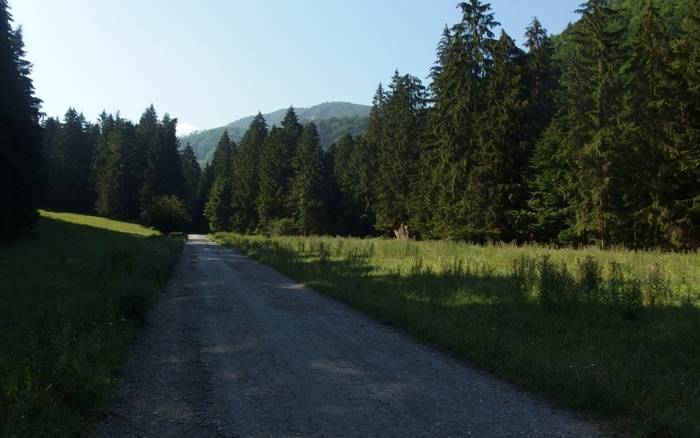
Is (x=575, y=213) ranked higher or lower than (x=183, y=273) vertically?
higher

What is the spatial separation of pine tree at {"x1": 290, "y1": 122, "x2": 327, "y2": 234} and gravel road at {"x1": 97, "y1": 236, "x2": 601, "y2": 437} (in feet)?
201

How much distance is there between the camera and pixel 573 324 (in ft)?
31.0

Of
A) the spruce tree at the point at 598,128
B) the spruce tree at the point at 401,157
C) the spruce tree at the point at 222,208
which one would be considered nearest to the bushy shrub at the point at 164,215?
the spruce tree at the point at 401,157

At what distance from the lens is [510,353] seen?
744cm

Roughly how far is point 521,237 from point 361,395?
34005 mm

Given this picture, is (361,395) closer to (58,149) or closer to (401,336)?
(401,336)

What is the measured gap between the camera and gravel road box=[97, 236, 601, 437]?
4.78m

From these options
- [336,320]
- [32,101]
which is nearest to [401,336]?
[336,320]

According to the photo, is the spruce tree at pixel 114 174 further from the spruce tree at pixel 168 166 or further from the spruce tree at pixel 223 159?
the spruce tree at pixel 223 159

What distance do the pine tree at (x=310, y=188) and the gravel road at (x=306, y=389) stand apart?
201 ft

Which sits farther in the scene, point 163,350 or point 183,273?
point 183,273

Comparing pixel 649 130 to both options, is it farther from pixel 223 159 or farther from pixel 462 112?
pixel 223 159

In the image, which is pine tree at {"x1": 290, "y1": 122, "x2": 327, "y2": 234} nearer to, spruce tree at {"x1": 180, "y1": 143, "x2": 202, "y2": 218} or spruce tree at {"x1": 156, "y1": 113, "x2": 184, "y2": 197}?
spruce tree at {"x1": 156, "y1": 113, "x2": 184, "y2": 197}

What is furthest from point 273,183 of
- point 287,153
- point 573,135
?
point 573,135
